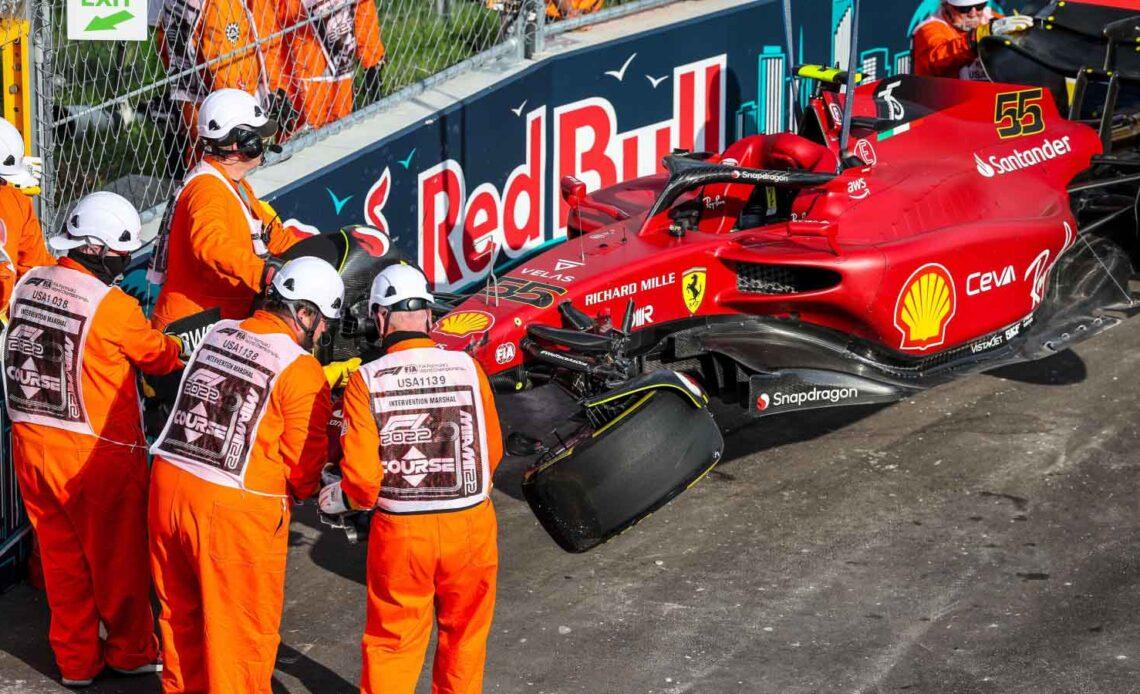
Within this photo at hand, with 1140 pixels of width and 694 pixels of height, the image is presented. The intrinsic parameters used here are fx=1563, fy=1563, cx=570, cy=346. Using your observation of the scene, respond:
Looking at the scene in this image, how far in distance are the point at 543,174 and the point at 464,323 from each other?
3.42 metres

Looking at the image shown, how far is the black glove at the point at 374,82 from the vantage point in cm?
978

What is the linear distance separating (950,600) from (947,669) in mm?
604

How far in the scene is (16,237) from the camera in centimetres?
700

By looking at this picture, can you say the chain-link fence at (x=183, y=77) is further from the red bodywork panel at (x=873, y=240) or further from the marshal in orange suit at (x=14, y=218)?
the red bodywork panel at (x=873, y=240)

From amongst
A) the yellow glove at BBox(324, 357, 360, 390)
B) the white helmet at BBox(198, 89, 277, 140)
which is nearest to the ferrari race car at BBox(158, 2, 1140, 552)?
the yellow glove at BBox(324, 357, 360, 390)

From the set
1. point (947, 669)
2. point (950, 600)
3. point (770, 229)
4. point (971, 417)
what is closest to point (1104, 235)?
point (971, 417)

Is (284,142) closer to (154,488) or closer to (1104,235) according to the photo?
(154,488)

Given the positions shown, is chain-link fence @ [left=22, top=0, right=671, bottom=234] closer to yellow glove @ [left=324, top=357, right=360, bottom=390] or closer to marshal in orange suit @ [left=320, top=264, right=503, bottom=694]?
yellow glove @ [left=324, top=357, right=360, bottom=390]

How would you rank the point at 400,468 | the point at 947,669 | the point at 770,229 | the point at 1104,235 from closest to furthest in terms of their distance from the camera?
the point at 400,468
the point at 947,669
the point at 770,229
the point at 1104,235

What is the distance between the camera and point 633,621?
6723 millimetres

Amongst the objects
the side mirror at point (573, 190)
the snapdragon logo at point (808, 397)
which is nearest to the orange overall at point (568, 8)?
the side mirror at point (573, 190)

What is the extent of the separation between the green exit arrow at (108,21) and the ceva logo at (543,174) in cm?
189

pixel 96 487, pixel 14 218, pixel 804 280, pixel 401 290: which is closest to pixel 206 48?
pixel 14 218

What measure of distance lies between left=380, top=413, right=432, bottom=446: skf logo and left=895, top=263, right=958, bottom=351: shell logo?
3385mm
